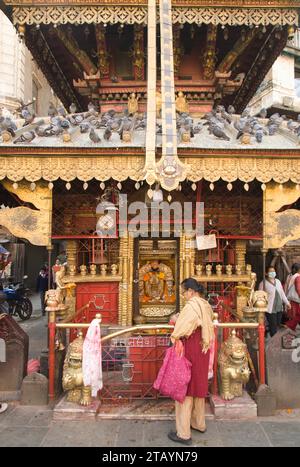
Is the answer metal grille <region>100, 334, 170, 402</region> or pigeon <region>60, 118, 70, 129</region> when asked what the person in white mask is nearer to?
metal grille <region>100, 334, 170, 402</region>

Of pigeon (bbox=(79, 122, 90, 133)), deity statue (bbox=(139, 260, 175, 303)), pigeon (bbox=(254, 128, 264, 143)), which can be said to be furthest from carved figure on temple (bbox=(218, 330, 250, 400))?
pigeon (bbox=(79, 122, 90, 133))

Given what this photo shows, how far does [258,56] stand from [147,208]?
509 cm

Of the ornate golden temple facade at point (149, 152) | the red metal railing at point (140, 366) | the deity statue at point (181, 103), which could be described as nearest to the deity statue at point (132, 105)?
the ornate golden temple facade at point (149, 152)

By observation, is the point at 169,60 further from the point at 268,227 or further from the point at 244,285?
→ the point at 244,285

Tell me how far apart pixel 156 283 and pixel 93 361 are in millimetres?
3523

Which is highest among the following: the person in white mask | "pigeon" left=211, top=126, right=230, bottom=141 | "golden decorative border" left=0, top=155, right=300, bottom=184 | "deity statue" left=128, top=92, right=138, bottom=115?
"deity statue" left=128, top=92, right=138, bottom=115

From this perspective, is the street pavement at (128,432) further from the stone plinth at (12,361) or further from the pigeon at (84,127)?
the pigeon at (84,127)

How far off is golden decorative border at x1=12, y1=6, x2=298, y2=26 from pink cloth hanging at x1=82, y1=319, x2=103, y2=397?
6.18m

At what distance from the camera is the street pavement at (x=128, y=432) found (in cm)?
484

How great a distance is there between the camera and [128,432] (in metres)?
5.11

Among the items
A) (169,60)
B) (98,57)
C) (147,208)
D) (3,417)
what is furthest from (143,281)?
(98,57)

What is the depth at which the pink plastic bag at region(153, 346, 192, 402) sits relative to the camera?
4742mm

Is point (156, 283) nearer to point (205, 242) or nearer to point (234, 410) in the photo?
point (205, 242)

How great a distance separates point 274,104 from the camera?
25969mm
